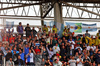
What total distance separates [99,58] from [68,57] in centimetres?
256

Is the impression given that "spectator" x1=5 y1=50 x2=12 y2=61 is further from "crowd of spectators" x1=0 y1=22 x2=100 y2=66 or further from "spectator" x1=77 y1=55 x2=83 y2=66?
"spectator" x1=77 y1=55 x2=83 y2=66

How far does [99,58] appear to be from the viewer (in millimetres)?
18766

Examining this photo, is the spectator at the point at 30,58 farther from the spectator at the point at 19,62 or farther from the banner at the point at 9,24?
the banner at the point at 9,24

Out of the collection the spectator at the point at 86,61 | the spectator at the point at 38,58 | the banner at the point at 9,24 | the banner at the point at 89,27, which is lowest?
the spectator at the point at 86,61

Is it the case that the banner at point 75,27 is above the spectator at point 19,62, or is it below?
above

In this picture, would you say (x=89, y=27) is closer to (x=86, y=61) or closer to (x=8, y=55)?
(x=86, y=61)

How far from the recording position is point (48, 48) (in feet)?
58.4

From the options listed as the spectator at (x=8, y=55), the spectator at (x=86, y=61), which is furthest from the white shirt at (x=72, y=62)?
the spectator at (x=8, y=55)

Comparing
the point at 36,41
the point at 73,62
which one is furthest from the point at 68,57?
the point at 36,41

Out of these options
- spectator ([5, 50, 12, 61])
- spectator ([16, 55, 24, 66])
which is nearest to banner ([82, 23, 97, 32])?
spectator ([16, 55, 24, 66])

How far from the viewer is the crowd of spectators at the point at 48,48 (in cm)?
1563

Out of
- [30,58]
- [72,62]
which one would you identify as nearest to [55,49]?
[72,62]

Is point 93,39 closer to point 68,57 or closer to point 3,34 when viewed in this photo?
point 68,57

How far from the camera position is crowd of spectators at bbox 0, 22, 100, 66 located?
15.6 meters
